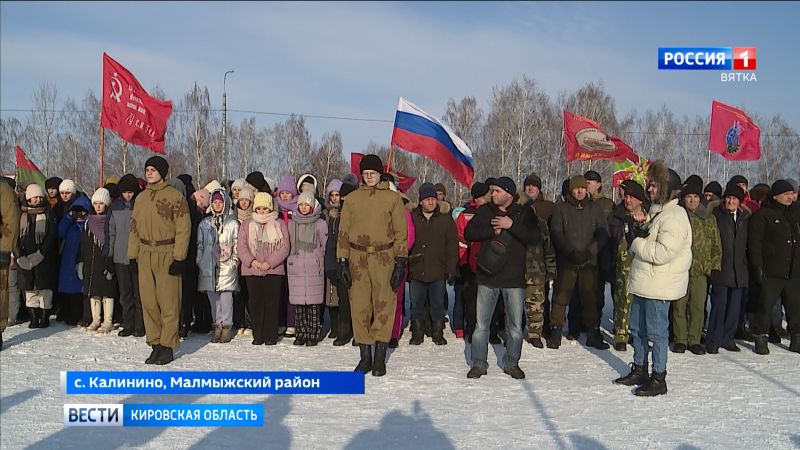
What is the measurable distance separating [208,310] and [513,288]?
4.36 m

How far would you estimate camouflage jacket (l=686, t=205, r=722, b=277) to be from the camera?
7.35 metres

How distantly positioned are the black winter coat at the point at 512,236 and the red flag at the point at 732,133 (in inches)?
389

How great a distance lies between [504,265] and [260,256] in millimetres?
3175

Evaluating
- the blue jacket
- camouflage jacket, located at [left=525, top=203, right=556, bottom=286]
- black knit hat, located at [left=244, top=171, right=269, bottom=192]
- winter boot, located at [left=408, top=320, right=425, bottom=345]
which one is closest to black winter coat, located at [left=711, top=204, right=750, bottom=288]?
camouflage jacket, located at [left=525, top=203, right=556, bottom=286]

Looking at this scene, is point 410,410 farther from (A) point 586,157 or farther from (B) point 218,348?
(A) point 586,157

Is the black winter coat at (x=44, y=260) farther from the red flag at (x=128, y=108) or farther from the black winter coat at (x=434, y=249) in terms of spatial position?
the black winter coat at (x=434, y=249)

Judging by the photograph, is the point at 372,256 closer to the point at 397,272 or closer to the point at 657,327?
the point at 397,272

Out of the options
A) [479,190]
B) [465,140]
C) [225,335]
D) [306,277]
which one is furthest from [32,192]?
[465,140]

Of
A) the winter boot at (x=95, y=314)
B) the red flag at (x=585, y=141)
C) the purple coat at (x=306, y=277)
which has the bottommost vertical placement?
the winter boot at (x=95, y=314)

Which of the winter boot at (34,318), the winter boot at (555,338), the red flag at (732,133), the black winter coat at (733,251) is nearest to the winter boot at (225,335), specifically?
the winter boot at (34,318)

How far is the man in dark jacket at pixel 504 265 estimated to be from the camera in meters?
6.12

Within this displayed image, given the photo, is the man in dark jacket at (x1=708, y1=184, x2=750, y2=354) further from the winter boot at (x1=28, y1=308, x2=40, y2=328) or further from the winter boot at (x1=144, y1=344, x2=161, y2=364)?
the winter boot at (x1=28, y1=308, x2=40, y2=328)

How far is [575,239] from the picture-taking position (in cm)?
749

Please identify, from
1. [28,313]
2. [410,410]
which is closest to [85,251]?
[28,313]
